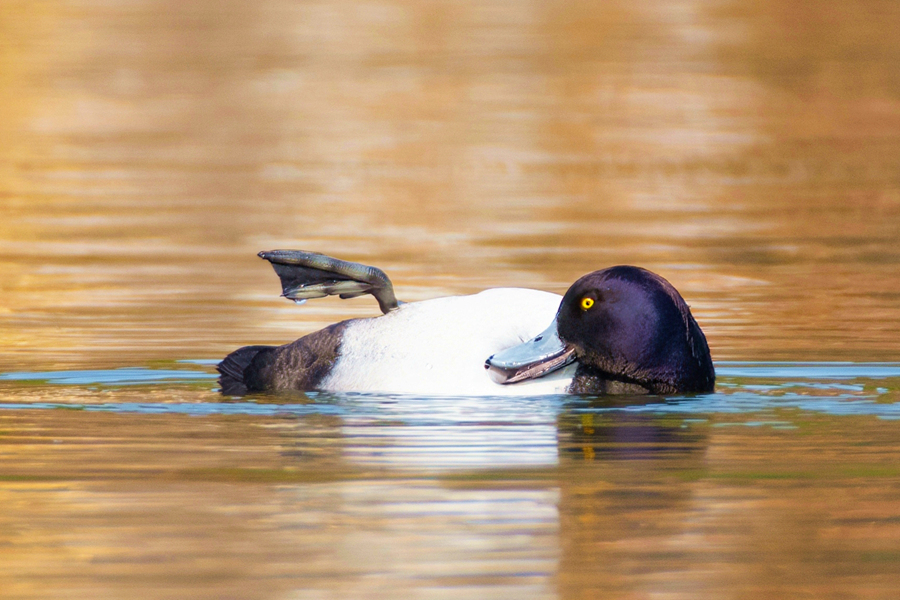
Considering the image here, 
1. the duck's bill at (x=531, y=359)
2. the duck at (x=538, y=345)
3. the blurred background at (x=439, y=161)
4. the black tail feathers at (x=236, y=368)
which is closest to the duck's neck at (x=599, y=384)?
the duck at (x=538, y=345)

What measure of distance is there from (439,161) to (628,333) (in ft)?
37.0

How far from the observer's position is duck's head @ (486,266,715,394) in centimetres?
670

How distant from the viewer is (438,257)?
1211 cm

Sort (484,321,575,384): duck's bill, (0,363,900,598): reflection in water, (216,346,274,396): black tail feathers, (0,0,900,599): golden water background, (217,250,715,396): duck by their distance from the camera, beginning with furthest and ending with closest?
(216,346,274,396): black tail feathers < (217,250,715,396): duck < (484,321,575,384): duck's bill < (0,0,900,599): golden water background < (0,363,900,598): reflection in water

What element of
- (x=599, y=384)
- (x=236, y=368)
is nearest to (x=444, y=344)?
(x=599, y=384)

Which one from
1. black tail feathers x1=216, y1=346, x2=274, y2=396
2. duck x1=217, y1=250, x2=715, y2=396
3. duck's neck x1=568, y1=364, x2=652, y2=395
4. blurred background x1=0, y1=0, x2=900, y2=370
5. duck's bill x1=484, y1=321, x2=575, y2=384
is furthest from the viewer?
blurred background x1=0, y1=0, x2=900, y2=370

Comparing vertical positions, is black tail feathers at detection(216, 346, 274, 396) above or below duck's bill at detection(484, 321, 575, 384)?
below

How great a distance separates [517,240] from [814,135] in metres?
7.87

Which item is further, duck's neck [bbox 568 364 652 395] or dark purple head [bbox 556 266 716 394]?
duck's neck [bbox 568 364 652 395]

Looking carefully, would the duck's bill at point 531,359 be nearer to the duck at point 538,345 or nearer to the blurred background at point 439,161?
the duck at point 538,345

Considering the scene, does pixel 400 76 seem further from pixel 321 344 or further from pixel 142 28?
pixel 321 344

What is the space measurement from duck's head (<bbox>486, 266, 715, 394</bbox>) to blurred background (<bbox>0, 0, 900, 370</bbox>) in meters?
1.64

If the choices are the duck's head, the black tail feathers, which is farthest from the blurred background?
the duck's head

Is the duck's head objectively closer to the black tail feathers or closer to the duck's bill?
the duck's bill
